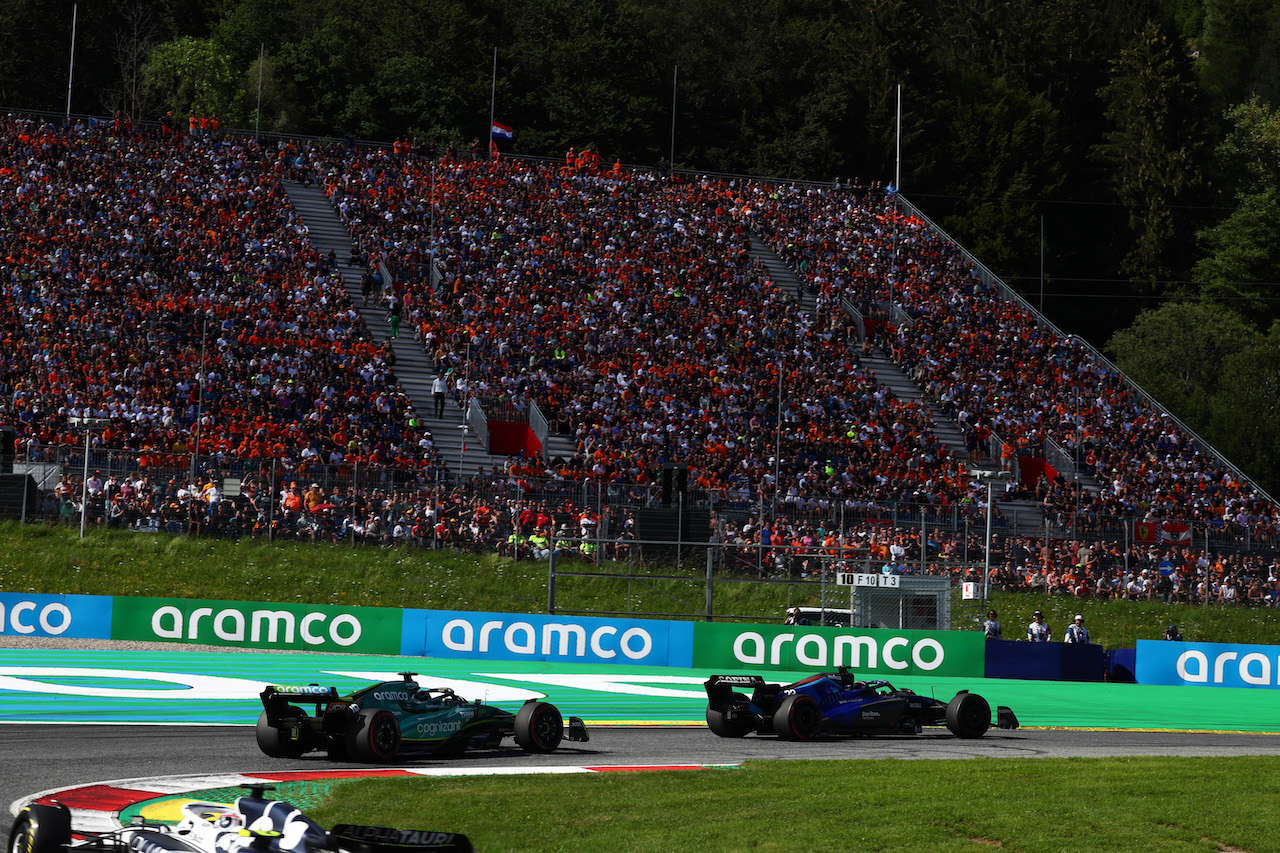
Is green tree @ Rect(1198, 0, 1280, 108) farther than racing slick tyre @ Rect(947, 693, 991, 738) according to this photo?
Yes

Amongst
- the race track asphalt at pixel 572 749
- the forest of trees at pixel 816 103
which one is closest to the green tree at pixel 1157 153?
the forest of trees at pixel 816 103

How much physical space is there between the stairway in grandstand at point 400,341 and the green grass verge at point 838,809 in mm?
20522

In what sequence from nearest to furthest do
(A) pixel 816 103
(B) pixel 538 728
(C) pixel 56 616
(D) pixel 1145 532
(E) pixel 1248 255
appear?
(B) pixel 538 728
(C) pixel 56 616
(D) pixel 1145 532
(E) pixel 1248 255
(A) pixel 816 103

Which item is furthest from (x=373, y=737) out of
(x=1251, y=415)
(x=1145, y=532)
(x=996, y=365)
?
(x=1251, y=415)

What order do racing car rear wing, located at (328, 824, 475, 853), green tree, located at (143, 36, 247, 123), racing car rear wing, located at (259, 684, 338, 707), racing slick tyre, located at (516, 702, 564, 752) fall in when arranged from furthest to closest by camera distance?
green tree, located at (143, 36, 247, 123)
racing slick tyre, located at (516, 702, 564, 752)
racing car rear wing, located at (259, 684, 338, 707)
racing car rear wing, located at (328, 824, 475, 853)

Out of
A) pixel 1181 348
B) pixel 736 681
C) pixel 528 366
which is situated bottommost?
pixel 736 681

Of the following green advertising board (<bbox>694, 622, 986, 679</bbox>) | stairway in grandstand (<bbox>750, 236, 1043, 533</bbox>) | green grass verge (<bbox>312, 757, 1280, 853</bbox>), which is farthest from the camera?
stairway in grandstand (<bbox>750, 236, 1043, 533</bbox>)

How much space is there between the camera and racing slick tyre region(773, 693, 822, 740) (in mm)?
17875

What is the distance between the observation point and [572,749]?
16.6 metres

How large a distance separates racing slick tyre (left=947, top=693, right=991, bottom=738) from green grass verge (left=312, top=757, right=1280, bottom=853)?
413 centimetres

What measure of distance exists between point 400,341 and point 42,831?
32896mm

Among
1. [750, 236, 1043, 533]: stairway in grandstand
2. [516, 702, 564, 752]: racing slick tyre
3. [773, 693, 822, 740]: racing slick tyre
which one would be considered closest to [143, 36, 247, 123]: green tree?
[750, 236, 1043, 533]: stairway in grandstand

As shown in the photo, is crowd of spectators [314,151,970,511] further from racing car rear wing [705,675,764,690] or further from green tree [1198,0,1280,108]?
green tree [1198,0,1280,108]

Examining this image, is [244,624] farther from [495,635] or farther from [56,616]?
[495,635]
